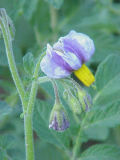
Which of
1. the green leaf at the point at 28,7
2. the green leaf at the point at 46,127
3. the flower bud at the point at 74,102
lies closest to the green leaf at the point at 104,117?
the green leaf at the point at 46,127

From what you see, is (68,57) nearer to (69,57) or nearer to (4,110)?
(69,57)

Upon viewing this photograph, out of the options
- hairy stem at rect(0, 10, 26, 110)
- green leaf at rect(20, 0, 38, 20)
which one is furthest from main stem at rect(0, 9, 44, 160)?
green leaf at rect(20, 0, 38, 20)

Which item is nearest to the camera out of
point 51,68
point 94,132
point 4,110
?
point 51,68

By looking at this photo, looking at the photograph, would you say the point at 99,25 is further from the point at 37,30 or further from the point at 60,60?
the point at 60,60

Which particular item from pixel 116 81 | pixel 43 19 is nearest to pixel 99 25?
pixel 43 19

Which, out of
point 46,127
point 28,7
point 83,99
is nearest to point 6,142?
point 46,127

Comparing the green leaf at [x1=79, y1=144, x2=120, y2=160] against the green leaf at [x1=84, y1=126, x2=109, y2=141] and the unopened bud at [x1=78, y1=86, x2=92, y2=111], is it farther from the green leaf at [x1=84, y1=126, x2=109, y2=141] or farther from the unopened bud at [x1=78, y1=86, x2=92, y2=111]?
the unopened bud at [x1=78, y1=86, x2=92, y2=111]

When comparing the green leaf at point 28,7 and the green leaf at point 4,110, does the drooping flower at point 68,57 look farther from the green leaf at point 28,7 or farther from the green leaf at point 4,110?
the green leaf at point 28,7
